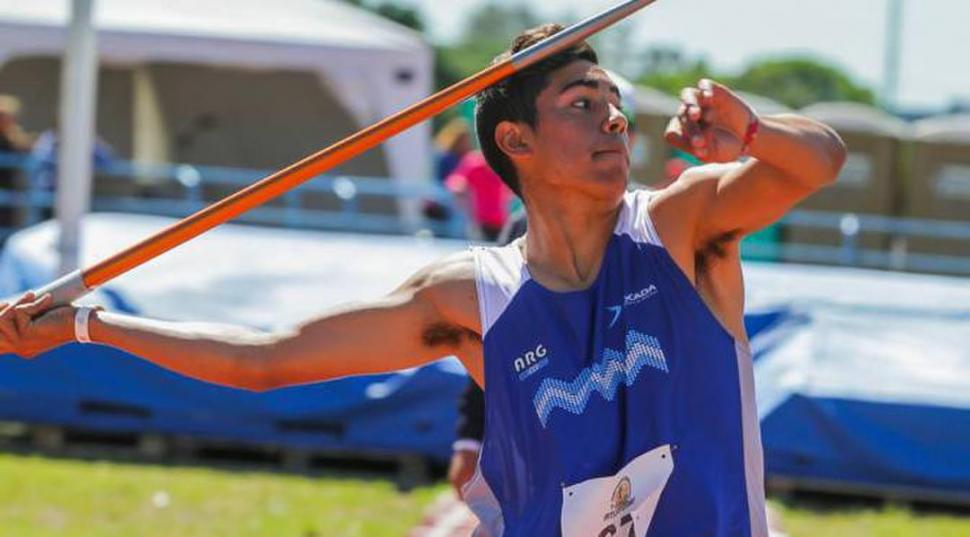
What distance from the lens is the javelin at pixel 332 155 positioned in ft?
11.9

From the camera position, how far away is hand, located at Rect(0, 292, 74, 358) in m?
3.91

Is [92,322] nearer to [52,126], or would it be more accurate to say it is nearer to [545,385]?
[545,385]

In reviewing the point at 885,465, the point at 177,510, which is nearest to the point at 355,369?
the point at 177,510

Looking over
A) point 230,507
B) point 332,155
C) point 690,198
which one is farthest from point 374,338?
point 230,507

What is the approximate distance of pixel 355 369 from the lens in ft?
12.6

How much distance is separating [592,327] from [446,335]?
0.37 m

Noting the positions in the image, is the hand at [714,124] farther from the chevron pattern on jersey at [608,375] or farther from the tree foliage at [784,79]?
the tree foliage at [784,79]

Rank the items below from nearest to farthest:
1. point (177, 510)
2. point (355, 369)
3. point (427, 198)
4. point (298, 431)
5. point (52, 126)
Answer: point (355, 369)
point (177, 510)
point (298, 431)
point (427, 198)
point (52, 126)

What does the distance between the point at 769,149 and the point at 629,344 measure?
455 millimetres

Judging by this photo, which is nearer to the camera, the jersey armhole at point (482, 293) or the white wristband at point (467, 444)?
the jersey armhole at point (482, 293)

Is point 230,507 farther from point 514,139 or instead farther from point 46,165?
point 46,165

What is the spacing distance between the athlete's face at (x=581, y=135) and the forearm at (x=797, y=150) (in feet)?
1.00

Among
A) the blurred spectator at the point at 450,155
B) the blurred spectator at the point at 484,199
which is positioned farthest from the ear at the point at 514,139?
the blurred spectator at the point at 450,155

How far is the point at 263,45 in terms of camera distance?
56.9ft
